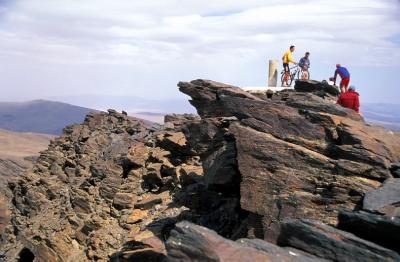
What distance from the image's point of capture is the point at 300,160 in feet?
67.8

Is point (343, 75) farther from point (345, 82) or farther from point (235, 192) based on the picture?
point (235, 192)

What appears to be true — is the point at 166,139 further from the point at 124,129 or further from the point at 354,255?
the point at 354,255

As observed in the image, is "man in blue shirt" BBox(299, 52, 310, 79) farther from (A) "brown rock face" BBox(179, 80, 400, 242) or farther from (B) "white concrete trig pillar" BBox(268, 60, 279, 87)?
(A) "brown rock face" BBox(179, 80, 400, 242)

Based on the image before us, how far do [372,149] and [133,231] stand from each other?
56.3 feet

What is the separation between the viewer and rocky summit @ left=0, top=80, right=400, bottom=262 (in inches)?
562

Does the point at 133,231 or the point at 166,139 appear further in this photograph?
the point at 166,139

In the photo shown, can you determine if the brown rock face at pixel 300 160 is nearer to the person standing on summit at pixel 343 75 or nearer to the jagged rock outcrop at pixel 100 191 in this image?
the jagged rock outcrop at pixel 100 191

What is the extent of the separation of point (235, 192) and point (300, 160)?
5.47 m

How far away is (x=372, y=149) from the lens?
65.1ft

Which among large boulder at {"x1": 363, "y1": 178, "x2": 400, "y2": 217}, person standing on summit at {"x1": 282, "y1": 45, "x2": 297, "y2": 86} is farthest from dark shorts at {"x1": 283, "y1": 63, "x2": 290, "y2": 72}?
large boulder at {"x1": 363, "y1": 178, "x2": 400, "y2": 217}

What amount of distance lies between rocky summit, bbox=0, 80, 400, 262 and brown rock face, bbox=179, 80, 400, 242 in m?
0.05

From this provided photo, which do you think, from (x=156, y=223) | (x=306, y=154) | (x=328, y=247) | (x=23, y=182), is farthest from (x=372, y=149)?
(x=23, y=182)

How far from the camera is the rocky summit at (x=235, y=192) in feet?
46.9

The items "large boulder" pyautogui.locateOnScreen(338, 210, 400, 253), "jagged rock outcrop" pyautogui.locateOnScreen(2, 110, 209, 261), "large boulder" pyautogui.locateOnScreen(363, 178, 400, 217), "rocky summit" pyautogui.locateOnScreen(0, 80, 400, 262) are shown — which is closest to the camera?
"large boulder" pyautogui.locateOnScreen(338, 210, 400, 253)
